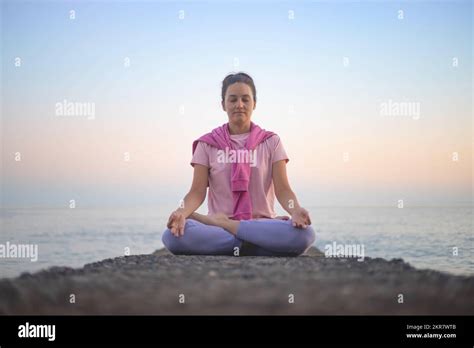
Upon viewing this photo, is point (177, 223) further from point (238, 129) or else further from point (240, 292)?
point (240, 292)

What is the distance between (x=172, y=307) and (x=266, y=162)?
2.04 m

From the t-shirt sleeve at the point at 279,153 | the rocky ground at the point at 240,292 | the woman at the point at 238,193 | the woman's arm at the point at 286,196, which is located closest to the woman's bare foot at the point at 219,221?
the woman at the point at 238,193

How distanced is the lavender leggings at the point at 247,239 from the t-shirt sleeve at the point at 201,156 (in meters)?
0.55

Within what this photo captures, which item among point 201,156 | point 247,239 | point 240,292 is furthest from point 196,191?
point 240,292

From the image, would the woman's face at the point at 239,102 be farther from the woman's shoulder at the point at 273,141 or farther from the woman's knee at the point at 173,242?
the woman's knee at the point at 173,242

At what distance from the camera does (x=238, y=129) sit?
406 centimetres

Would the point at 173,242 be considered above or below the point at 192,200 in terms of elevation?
below

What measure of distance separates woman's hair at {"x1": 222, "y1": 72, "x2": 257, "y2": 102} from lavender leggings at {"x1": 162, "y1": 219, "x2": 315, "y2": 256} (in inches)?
42.9

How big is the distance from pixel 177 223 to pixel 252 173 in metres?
0.76

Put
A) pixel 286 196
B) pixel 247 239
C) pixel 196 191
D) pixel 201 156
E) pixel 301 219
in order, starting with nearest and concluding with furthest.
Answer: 1. pixel 301 219
2. pixel 247 239
3. pixel 286 196
4. pixel 196 191
5. pixel 201 156

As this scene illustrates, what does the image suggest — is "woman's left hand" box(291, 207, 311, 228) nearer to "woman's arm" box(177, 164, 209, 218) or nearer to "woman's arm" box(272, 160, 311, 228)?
"woman's arm" box(272, 160, 311, 228)

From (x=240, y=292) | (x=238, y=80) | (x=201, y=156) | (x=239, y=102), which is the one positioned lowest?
(x=240, y=292)
